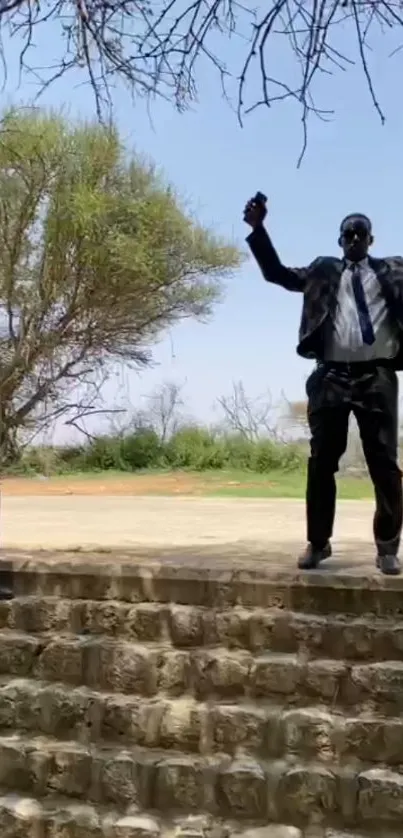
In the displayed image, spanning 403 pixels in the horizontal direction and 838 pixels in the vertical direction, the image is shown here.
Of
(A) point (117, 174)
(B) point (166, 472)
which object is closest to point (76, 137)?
(A) point (117, 174)

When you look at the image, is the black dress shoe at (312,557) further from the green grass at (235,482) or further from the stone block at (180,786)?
the green grass at (235,482)

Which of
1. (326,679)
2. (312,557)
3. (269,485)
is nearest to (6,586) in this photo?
(312,557)

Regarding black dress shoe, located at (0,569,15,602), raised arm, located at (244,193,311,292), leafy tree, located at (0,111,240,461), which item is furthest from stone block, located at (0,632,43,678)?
leafy tree, located at (0,111,240,461)

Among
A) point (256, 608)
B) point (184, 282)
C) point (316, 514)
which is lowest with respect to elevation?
point (256, 608)

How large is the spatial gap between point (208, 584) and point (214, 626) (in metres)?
0.14

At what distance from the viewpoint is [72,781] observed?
10.6 feet

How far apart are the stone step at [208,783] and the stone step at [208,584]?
19.7 inches

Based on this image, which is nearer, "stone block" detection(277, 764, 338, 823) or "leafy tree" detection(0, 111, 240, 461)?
"stone block" detection(277, 764, 338, 823)

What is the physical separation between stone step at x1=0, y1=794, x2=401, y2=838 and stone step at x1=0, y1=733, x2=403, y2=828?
27 millimetres

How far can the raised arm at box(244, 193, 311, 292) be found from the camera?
3569mm

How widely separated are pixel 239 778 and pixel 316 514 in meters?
1.00

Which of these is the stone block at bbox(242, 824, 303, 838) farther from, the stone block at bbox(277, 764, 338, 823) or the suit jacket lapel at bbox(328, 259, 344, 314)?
the suit jacket lapel at bbox(328, 259, 344, 314)

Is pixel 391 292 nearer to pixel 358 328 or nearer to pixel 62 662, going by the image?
pixel 358 328

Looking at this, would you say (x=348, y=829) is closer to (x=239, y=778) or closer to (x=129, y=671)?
(x=239, y=778)
